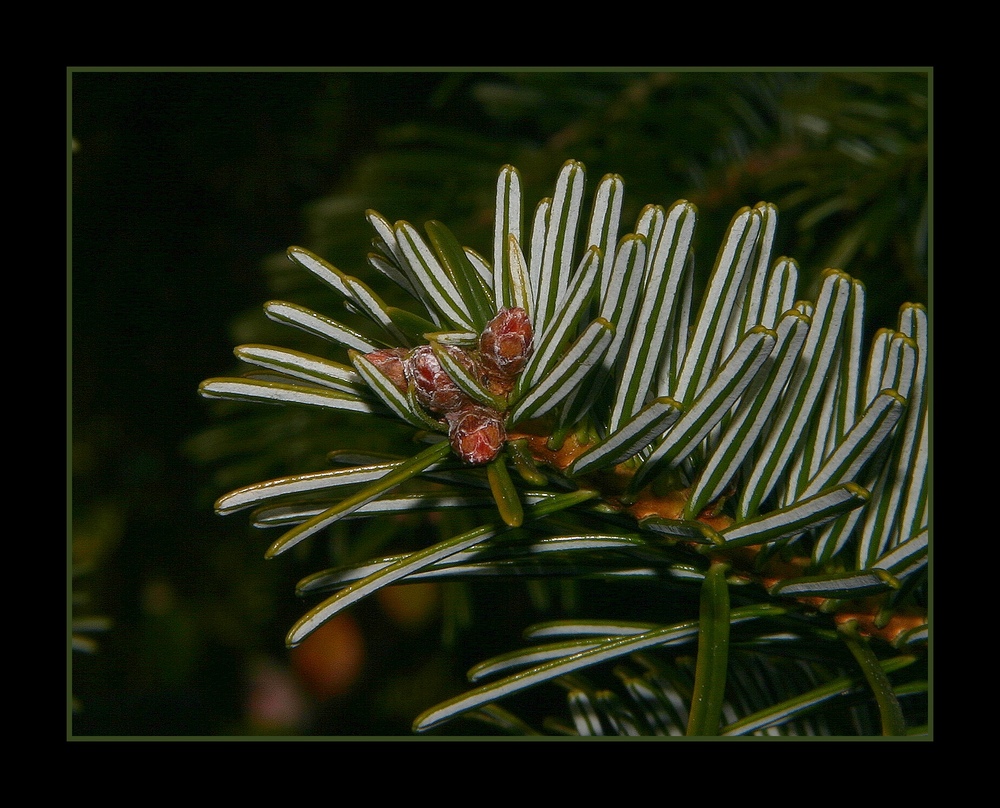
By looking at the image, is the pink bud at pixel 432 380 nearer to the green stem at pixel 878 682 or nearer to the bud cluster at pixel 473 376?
the bud cluster at pixel 473 376

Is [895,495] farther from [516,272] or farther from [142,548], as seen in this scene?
[142,548]

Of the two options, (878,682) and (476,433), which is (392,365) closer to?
(476,433)

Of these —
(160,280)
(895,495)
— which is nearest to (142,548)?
(160,280)

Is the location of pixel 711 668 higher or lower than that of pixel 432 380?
lower

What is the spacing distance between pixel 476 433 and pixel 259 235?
0.76 m

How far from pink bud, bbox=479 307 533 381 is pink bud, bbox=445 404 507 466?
2 centimetres

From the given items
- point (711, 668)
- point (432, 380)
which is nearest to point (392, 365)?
point (432, 380)

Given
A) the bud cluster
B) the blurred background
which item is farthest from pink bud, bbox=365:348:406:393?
the blurred background

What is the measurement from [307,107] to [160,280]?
269mm

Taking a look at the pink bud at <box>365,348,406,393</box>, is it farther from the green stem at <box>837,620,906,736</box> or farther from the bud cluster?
the green stem at <box>837,620,906,736</box>

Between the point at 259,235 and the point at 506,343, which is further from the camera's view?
the point at 259,235

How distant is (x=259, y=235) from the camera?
3.36 feet

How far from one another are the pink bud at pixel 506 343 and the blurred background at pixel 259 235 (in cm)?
45

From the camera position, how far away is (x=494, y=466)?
355 millimetres
